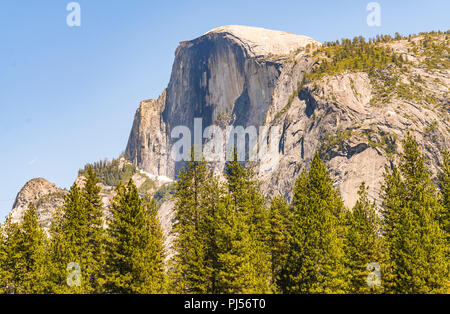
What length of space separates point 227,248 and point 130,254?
833cm

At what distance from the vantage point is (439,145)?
132 m

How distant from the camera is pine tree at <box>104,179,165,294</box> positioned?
3581 cm

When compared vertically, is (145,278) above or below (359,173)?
below

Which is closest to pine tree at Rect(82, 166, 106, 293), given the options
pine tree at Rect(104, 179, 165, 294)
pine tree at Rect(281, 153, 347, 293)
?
pine tree at Rect(104, 179, 165, 294)

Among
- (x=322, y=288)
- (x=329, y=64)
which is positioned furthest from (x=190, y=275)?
(x=329, y=64)

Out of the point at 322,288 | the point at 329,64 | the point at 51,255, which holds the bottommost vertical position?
the point at 322,288

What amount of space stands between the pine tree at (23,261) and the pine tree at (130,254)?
10187 mm

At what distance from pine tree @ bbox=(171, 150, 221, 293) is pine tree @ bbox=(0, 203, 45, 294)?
13.6m

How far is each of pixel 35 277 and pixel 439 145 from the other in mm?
122067

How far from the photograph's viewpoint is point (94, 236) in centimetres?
4447

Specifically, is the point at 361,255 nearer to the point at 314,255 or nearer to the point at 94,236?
the point at 314,255

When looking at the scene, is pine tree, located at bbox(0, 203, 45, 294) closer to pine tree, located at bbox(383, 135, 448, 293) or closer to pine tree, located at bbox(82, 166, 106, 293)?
pine tree, located at bbox(82, 166, 106, 293)

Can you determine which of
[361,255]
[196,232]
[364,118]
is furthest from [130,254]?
[364,118]

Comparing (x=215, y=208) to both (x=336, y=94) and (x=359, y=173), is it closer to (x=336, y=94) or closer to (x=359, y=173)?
(x=359, y=173)
